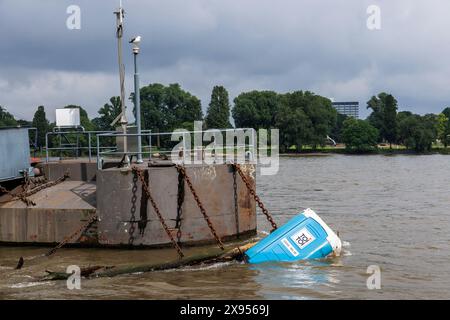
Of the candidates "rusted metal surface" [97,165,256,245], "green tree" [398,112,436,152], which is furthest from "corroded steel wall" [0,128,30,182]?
"green tree" [398,112,436,152]

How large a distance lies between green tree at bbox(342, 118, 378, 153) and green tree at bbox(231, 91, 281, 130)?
684 inches

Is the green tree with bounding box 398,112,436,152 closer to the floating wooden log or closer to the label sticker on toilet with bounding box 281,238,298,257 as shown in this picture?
the label sticker on toilet with bounding box 281,238,298,257

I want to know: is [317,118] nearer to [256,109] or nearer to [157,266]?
[256,109]

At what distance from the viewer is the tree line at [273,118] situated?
373 ft

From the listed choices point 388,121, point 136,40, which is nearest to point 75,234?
point 136,40

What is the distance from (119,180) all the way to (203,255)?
3.05 m

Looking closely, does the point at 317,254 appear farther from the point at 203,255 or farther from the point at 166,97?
the point at 166,97

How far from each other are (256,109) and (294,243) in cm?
11730

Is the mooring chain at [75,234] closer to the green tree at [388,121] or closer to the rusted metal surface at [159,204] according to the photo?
the rusted metal surface at [159,204]

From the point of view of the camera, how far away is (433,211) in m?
24.4

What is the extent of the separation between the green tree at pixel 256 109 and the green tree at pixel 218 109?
23.6ft

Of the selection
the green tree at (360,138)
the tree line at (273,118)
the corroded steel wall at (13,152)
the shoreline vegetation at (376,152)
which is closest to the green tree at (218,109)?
the tree line at (273,118)

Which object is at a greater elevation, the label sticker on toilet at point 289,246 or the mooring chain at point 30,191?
the mooring chain at point 30,191

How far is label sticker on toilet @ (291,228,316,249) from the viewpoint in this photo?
1356 cm
